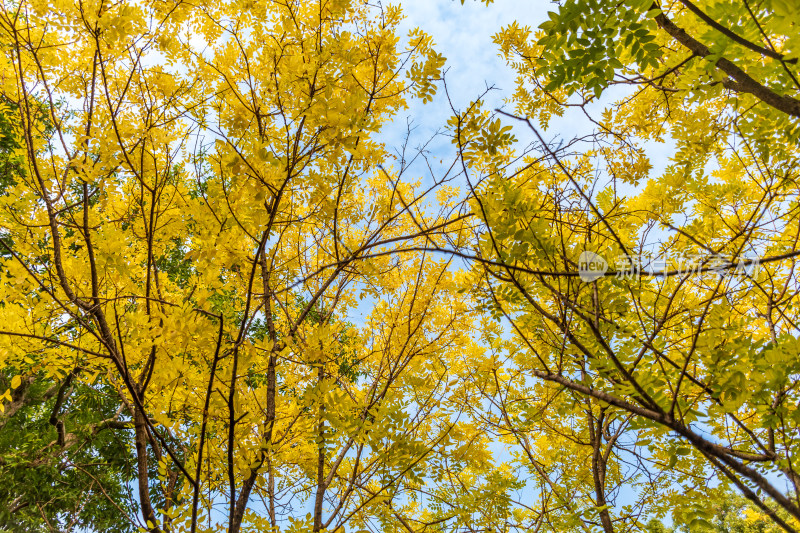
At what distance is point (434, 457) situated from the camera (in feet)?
9.19

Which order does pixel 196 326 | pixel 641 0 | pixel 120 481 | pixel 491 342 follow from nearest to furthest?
1. pixel 641 0
2. pixel 196 326
3. pixel 491 342
4. pixel 120 481

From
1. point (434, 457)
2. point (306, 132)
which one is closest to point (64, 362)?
point (306, 132)

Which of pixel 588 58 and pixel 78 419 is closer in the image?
pixel 588 58

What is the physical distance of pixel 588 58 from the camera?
1.59 meters

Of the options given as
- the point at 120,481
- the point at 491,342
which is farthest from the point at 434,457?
the point at 120,481

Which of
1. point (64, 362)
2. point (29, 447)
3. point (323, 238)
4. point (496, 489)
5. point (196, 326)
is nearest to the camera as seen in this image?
point (196, 326)

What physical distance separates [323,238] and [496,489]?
223 centimetres

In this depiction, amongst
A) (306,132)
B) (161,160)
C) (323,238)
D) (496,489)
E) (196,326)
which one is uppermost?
(161,160)

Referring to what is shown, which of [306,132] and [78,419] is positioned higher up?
[78,419]

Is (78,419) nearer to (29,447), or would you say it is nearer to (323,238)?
(29,447)

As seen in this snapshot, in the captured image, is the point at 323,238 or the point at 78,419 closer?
the point at 323,238

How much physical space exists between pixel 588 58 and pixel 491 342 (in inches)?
103

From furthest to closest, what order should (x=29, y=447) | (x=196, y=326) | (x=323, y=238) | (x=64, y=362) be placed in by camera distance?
(x=29, y=447)
(x=323, y=238)
(x=64, y=362)
(x=196, y=326)

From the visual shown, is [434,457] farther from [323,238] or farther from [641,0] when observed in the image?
[641,0]
